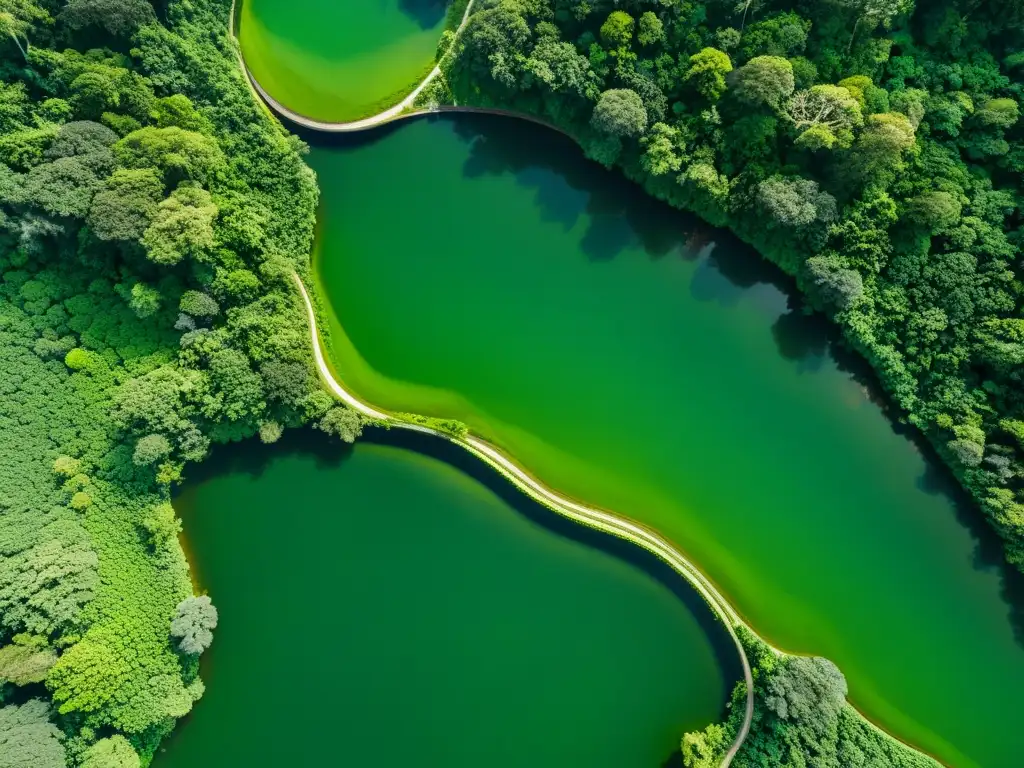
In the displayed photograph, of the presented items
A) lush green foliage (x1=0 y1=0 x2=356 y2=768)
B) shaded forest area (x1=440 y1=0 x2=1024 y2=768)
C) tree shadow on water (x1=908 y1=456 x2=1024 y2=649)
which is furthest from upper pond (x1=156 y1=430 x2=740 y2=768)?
tree shadow on water (x1=908 y1=456 x2=1024 y2=649)

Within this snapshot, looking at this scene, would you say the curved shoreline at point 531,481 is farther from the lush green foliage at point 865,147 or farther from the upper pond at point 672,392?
the lush green foliage at point 865,147

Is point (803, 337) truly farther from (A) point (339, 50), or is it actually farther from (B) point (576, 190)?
(A) point (339, 50)

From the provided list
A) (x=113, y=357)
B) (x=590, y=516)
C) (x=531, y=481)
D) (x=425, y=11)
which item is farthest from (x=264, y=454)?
(x=425, y=11)

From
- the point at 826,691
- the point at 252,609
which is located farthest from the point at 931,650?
the point at 252,609

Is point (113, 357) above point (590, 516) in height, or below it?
below

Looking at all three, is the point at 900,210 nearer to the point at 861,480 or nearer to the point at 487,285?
the point at 861,480

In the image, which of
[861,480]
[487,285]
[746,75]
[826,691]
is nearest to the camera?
[826,691]

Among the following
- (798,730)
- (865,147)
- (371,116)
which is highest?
(865,147)
